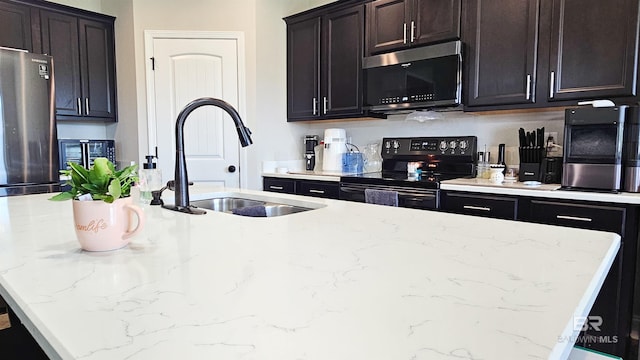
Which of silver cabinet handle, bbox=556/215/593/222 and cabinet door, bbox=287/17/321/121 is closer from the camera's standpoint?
silver cabinet handle, bbox=556/215/593/222

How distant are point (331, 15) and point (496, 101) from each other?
5.38 feet

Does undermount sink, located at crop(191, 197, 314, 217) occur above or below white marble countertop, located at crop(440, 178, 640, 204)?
below

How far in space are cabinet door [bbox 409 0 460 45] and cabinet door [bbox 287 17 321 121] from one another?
3.16 feet

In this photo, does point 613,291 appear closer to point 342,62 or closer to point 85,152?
point 342,62

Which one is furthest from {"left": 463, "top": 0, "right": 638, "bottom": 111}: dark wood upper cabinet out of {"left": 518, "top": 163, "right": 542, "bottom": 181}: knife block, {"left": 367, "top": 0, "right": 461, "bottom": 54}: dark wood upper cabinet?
{"left": 518, "top": 163, "right": 542, "bottom": 181}: knife block

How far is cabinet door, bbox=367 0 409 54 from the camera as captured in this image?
3021 millimetres

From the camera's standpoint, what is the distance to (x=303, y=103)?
3.71 metres

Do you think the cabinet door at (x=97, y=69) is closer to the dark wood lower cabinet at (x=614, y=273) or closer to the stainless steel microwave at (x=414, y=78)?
the stainless steel microwave at (x=414, y=78)

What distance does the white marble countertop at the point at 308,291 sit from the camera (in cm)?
48

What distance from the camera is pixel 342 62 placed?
341cm

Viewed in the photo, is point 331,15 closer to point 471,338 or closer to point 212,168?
point 212,168

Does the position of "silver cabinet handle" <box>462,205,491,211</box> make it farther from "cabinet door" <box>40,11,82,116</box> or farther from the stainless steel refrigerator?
"cabinet door" <box>40,11,82,116</box>

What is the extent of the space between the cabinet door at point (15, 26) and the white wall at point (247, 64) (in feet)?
1.52

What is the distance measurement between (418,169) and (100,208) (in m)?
2.71
